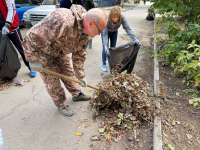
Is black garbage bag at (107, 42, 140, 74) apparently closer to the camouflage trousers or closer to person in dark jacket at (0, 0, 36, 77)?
the camouflage trousers

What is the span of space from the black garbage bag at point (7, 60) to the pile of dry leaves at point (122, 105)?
2100 millimetres

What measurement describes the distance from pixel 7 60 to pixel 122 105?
266 centimetres

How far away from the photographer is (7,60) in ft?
10.7

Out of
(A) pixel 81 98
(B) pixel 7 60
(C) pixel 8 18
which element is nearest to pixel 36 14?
(C) pixel 8 18

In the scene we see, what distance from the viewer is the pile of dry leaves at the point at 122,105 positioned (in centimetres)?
236

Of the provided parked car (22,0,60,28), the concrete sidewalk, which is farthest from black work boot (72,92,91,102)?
parked car (22,0,60,28)

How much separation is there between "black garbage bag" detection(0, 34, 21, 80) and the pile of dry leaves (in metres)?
2.10

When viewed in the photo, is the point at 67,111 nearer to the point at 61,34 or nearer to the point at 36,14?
the point at 61,34

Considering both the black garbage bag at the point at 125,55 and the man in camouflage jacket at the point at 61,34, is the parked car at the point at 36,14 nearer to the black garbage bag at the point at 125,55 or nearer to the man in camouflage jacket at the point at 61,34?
the black garbage bag at the point at 125,55

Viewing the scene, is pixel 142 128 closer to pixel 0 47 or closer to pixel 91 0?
pixel 0 47

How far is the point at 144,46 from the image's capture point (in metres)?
5.91

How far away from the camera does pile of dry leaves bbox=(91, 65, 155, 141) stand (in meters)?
2.36

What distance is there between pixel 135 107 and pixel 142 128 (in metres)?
0.34

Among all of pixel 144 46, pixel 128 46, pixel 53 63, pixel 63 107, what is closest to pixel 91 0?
pixel 128 46
